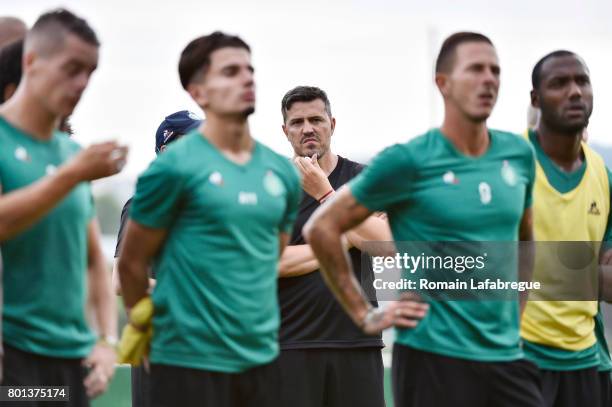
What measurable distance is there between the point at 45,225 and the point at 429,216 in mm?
1797

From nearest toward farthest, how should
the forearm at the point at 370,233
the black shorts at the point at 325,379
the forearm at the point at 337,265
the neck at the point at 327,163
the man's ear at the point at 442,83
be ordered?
the forearm at the point at 337,265 → the man's ear at the point at 442,83 → the forearm at the point at 370,233 → the black shorts at the point at 325,379 → the neck at the point at 327,163

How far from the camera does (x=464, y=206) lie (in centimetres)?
654

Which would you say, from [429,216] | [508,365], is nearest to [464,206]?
[429,216]

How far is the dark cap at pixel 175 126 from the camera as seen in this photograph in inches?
336

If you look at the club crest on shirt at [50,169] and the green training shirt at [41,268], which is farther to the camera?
the club crest on shirt at [50,169]

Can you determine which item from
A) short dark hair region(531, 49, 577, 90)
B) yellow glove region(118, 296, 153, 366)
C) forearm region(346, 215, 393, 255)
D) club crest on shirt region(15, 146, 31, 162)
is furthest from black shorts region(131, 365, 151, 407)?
short dark hair region(531, 49, 577, 90)

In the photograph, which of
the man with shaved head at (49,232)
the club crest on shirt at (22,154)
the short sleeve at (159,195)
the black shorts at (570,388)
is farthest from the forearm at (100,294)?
the black shorts at (570,388)

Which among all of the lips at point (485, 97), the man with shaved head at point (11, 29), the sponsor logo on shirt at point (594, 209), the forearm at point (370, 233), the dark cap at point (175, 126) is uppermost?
the man with shaved head at point (11, 29)

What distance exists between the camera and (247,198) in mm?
6254

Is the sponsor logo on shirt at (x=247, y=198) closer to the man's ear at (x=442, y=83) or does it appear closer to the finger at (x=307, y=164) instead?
the man's ear at (x=442, y=83)

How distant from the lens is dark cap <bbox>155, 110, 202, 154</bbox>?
8.52 m

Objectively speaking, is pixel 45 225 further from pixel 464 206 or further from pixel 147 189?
pixel 464 206

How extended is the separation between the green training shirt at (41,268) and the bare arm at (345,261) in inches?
47.0

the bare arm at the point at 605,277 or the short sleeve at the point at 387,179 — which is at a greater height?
the short sleeve at the point at 387,179
